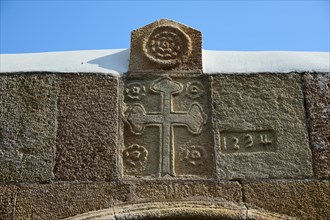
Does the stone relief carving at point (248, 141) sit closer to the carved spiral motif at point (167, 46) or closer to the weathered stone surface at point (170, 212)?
the weathered stone surface at point (170, 212)

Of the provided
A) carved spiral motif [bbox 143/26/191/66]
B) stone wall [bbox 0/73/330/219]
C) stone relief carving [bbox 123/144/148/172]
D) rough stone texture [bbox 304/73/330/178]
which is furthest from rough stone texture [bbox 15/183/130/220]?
rough stone texture [bbox 304/73/330/178]

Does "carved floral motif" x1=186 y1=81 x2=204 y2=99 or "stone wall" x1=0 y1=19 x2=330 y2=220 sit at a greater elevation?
"carved floral motif" x1=186 y1=81 x2=204 y2=99

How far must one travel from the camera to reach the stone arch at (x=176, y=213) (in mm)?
2734

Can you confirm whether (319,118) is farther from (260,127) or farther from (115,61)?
(115,61)

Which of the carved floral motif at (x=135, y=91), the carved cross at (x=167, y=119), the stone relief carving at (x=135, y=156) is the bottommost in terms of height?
the stone relief carving at (x=135, y=156)

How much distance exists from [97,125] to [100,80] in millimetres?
292

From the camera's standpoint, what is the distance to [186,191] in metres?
2.86

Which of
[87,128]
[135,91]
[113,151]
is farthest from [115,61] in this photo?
[113,151]

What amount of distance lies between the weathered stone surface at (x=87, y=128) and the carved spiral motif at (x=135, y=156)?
72 millimetres

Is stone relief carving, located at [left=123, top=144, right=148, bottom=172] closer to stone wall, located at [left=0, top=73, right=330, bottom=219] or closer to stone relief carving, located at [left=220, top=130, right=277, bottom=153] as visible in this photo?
stone wall, located at [left=0, top=73, right=330, bottom=219]

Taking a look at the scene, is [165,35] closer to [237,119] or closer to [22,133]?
[237,119]

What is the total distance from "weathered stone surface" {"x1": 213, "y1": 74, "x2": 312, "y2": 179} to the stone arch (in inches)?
8.7

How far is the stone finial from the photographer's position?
319cm

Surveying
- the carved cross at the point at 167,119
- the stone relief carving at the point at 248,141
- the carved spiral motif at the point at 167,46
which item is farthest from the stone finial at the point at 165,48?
the stone relief carving at the point at 248,141
